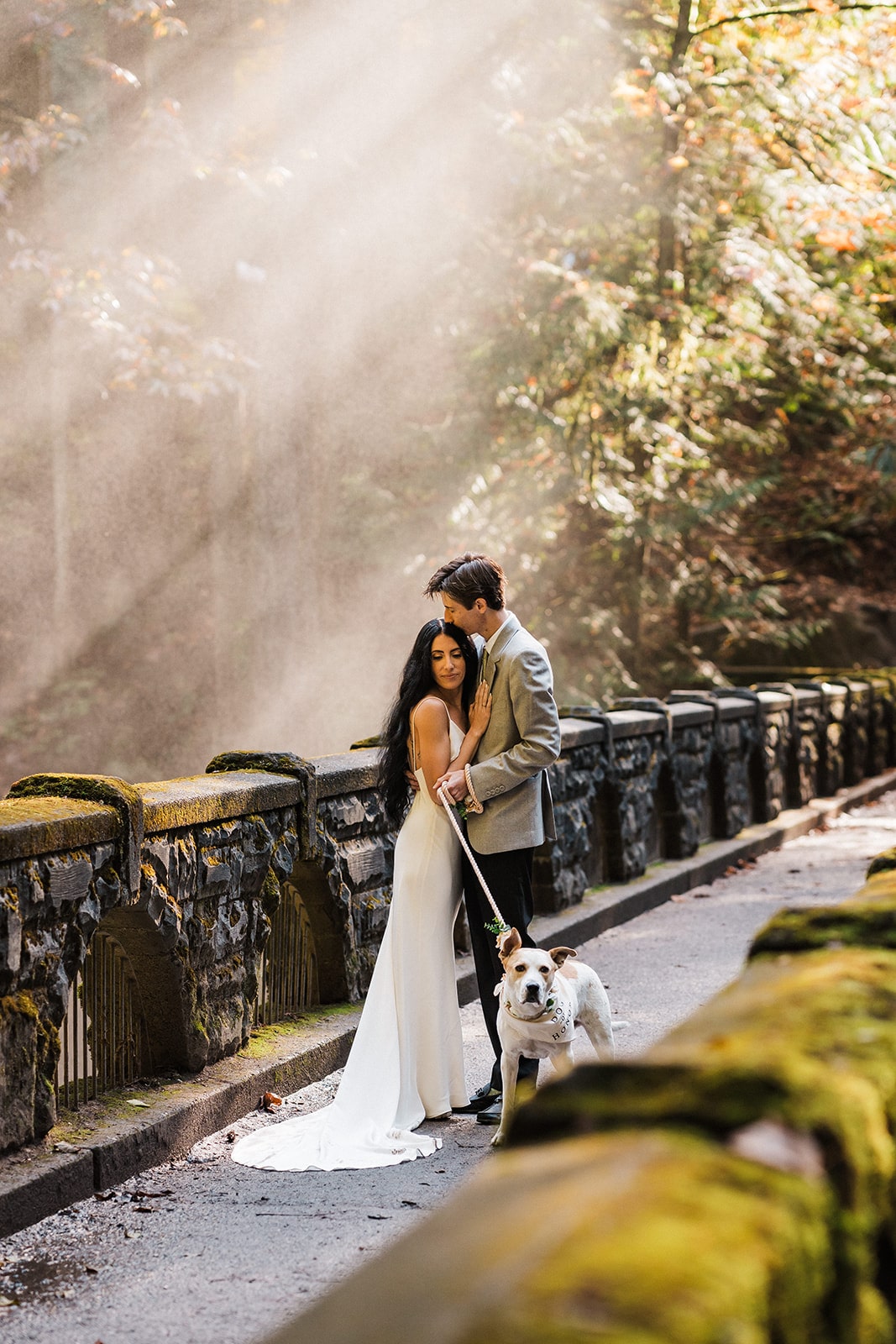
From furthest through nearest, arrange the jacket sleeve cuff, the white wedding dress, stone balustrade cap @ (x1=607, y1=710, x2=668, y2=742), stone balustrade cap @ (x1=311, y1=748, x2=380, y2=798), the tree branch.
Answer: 1. the tree branch
2. stone balustrade cap @ (x1=607, y1=710, x2=668, y2=742)
3. stone balustrade cap @ (x1=311, y1=748, x2=380, y2=798)
4. the jacket sleeve cuff
5. the white wedding dress

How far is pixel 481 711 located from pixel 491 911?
0.84 metres

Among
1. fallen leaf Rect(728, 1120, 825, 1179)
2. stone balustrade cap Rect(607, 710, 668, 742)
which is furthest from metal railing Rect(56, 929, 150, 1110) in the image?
stone balustrade cap Rect(607, 710, 668, 742)

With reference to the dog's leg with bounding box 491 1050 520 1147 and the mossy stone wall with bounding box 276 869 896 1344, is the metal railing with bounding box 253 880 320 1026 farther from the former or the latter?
the mossy stone wall with bounding box 276 869 896 1344

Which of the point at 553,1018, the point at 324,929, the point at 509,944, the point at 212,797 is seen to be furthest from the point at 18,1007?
the point at 324,929

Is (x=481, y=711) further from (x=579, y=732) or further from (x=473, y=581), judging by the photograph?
(x=579, y=732)

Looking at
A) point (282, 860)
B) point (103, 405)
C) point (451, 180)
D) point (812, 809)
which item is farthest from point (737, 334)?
point (282, 860)

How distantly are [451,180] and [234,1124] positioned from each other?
53.2 feet

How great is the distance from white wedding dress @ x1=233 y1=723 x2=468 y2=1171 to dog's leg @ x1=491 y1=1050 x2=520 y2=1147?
0.30 m

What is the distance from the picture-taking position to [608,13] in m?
19.4

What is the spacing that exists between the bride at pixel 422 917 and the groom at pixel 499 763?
84mm

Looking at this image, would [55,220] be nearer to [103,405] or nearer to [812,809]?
[103,405]

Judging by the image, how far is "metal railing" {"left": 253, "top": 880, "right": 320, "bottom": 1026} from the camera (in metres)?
6.24

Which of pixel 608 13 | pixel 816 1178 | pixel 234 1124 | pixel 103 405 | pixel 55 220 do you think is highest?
pixel 608 13

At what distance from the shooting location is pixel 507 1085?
4938mm
